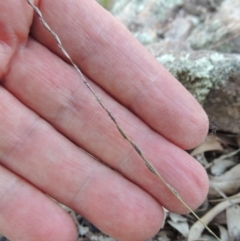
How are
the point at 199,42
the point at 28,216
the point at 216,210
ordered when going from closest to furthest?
the point at 28,216
the point at 216,210
the point at 199,42

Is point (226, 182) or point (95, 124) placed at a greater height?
point (226, 182)

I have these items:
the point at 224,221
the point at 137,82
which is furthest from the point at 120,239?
the point at 137,82

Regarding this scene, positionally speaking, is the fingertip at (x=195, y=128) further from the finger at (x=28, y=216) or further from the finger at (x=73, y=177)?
the finger at (x=28, y=216)

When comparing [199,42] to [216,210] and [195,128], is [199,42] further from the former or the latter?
[216,210]

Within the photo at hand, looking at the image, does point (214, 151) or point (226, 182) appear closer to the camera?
point (226, 182)

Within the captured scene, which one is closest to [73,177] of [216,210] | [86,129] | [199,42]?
[86,129]

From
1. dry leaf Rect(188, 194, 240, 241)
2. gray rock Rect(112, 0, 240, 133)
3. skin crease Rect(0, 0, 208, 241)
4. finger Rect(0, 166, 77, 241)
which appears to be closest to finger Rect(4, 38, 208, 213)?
skin crease Rect(0, 0, 208, 241)

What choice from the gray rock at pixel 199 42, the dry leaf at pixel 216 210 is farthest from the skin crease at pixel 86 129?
the gray rock at pixel 199 42

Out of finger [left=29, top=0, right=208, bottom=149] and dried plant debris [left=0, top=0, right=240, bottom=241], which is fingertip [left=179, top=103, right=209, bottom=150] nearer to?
finger [left=29, top=0, right=208, bottom=149]
